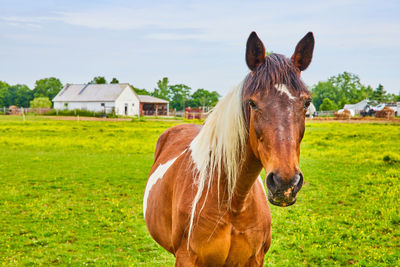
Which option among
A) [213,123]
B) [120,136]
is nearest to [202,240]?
[213,123]

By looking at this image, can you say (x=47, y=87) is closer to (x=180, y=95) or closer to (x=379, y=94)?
(x=180, y=95)

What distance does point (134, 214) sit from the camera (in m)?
7.45

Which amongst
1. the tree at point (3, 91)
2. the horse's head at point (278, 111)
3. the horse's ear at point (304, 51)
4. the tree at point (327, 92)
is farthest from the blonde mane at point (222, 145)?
the tree at point (3, 91)

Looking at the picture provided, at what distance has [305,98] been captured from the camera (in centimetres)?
192

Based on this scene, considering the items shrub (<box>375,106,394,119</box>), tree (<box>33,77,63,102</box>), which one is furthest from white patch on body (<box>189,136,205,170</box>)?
tree (<box>33,77,63,102</box>)

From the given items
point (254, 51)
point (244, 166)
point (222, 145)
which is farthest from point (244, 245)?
point (254, 51)

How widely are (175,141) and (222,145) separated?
2.01 meters

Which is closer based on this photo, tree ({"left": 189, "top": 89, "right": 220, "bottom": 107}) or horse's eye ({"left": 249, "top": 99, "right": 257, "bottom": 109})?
horse's eye ({"left": 249, "top": 99, "right": 257, "bottom": 109})

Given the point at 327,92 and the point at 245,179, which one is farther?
the point at 327,92

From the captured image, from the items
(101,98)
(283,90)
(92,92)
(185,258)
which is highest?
(92,92)

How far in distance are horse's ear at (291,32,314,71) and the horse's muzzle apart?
0.80 meters

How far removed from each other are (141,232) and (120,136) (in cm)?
1745

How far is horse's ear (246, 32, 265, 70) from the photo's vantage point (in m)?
2.00

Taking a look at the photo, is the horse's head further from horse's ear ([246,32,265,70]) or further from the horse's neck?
the horse's neck
